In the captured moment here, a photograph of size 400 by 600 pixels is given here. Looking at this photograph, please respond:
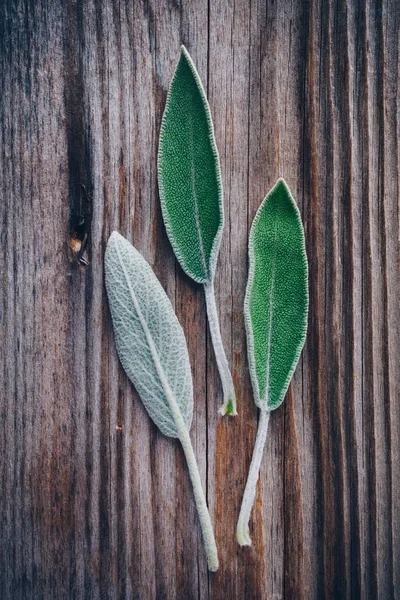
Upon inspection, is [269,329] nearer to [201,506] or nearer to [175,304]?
[175,304]

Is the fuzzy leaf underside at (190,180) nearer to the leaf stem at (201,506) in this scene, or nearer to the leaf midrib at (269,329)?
the leaf midrib at (269,329)

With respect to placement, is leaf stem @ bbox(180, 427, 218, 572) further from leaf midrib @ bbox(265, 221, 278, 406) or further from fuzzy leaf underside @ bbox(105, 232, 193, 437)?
leaf midrib @ bbox(265, 221, 278, 406)

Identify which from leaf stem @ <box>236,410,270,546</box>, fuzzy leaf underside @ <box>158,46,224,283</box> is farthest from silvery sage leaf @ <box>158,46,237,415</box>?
leaf stem @ <box>236,410,270,546</box>

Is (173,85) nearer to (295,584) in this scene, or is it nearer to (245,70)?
Answer: (245,70)

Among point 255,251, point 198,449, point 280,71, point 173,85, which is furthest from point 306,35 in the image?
point 198,449

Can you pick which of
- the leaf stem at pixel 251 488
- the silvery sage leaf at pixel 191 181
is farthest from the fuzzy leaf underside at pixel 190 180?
the leaf stem at pixel 251 488
